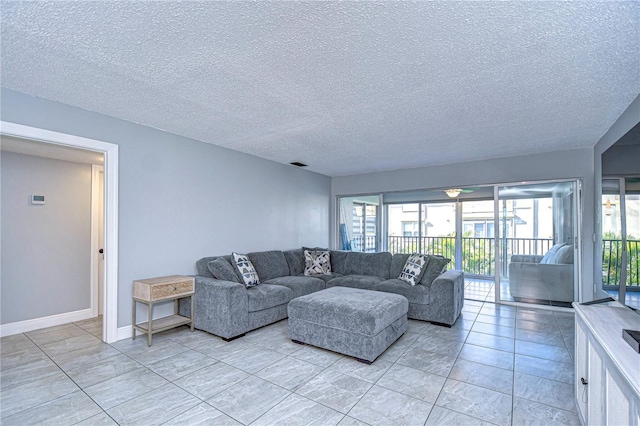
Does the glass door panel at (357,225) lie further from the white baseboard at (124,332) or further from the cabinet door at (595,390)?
the cabinet door at (595,390)

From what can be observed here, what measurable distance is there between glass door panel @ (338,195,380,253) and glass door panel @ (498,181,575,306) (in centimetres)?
251

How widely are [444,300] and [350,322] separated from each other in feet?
5.08

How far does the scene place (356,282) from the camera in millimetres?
4559

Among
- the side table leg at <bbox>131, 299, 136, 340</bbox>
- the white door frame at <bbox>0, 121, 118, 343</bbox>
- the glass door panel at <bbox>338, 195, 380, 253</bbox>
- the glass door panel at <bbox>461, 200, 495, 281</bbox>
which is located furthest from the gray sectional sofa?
the glass door panel at <bbox>461, 200, 495, 281</bbox>

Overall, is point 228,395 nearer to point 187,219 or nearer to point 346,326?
point 346,326

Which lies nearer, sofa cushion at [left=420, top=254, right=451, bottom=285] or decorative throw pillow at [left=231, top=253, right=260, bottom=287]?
decorative throw pillow at [left=231, top=253, right=260, bottom=287]

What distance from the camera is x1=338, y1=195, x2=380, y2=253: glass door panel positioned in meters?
6.70

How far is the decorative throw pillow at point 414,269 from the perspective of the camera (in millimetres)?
4184

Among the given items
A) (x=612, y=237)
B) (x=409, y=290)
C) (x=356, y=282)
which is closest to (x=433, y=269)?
(x=409, y=290)

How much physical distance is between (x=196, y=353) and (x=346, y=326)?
1489 mm

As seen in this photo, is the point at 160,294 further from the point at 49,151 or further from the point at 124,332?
the point at 49,151

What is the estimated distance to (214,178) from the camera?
4312mm

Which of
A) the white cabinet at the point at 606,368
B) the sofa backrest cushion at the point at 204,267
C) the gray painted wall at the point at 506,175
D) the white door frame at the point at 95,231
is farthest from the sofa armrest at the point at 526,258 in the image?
the white door frame at the point at 95,231

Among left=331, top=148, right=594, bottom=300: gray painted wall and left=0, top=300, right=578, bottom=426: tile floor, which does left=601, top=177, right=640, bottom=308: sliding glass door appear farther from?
left=331, top=148, right=594, bottom=300: gray painted wall
